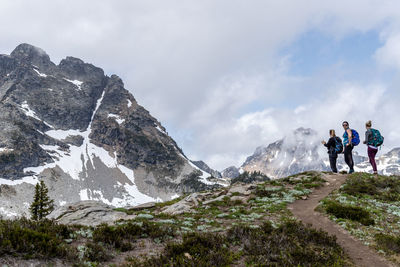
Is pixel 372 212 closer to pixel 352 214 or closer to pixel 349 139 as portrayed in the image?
pixel 352 214

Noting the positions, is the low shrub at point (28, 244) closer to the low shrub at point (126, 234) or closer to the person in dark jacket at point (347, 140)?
the low shrub at point (126, 234)

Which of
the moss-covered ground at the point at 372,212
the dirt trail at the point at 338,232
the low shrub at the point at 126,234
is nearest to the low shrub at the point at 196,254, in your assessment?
the low shrub at the point at 126,234

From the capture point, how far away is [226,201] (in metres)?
20.9

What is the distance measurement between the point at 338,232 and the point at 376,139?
47.0ft

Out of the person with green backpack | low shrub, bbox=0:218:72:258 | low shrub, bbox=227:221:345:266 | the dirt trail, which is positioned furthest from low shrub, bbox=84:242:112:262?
the person with green backpack

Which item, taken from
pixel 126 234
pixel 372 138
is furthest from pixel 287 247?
pixel 372 138

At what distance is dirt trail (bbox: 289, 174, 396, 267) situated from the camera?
872 cm

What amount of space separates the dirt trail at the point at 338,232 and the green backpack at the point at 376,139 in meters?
5.81

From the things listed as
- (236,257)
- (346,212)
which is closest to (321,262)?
(236,257)

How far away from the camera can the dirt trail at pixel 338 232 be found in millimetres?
8719

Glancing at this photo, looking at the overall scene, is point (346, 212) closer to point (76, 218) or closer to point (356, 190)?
point (356, 190)

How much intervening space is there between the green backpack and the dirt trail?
581 centimetres

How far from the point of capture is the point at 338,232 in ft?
38.5

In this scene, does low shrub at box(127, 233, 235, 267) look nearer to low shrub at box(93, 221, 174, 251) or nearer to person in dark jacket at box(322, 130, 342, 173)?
low shrub at box(93, 221, 174, 251)
